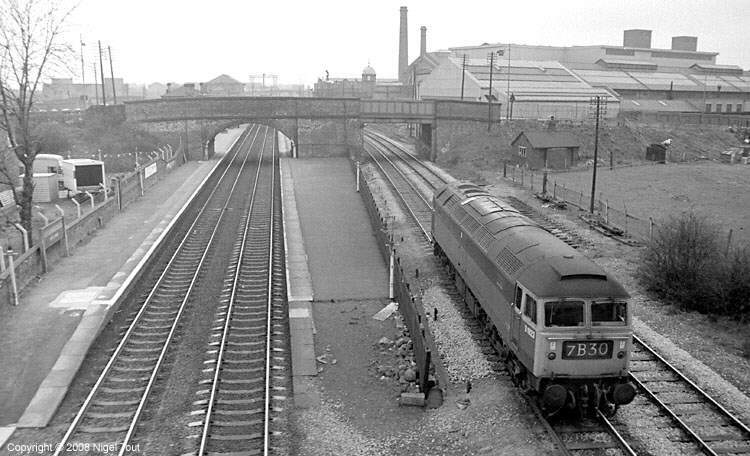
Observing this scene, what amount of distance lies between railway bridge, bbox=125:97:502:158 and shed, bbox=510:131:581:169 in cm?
839

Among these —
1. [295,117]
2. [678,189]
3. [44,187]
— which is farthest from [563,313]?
[295,117]

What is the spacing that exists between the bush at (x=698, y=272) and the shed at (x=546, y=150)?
32.8 metres

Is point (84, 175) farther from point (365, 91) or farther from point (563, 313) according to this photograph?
point (365, 91)

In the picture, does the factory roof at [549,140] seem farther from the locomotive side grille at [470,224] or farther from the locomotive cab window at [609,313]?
the locomotive cab window at [609,313]

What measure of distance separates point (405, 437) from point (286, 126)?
48.5m

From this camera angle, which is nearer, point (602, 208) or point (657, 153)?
point (602, 208)

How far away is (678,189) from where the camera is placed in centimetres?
4497

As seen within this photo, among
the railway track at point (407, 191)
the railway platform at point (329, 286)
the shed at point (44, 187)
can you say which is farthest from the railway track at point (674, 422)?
the shed at point (44, 187)

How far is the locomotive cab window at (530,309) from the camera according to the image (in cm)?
1248

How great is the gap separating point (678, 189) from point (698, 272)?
27507mm

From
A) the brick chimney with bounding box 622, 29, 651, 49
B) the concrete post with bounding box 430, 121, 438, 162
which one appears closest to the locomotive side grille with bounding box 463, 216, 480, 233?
the concrete post with bounding box 430, 121, 438, 162

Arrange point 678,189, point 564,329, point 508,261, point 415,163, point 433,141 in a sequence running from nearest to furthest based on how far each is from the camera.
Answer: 1. point 564,329
2. point 508,261
3. point 678,189
4. point 415,163
5. point 433,141

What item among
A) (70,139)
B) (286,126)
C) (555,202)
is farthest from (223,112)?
(555,202)

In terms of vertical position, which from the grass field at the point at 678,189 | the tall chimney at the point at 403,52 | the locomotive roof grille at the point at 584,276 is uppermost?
the tall chimney at the point at 403,52
